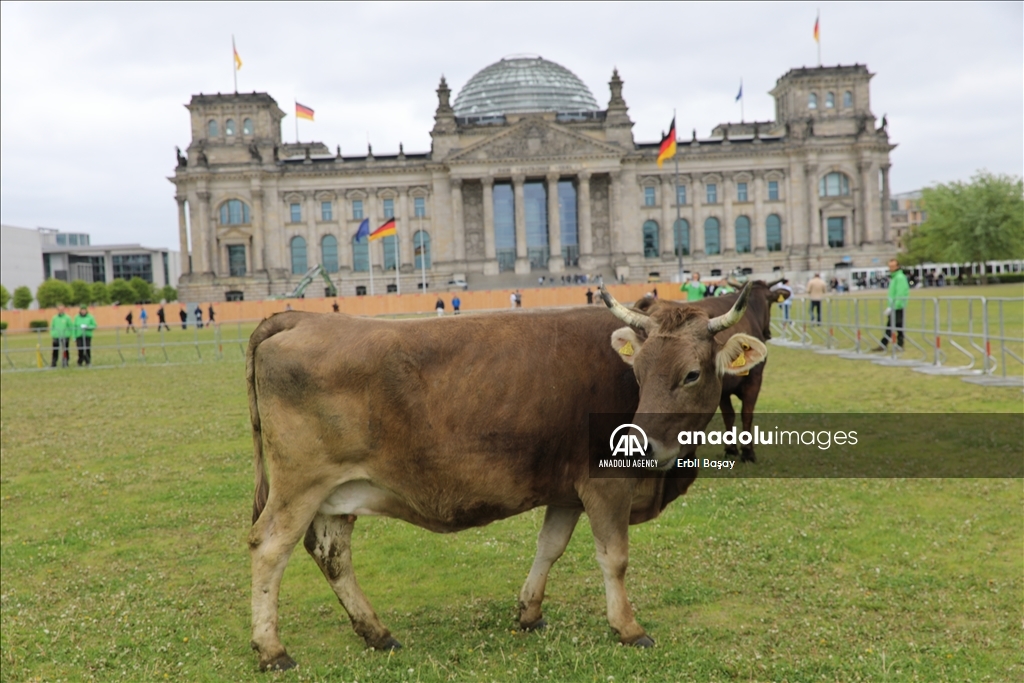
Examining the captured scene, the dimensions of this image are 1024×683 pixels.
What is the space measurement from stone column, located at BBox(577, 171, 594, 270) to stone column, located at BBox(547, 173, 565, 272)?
2.55m

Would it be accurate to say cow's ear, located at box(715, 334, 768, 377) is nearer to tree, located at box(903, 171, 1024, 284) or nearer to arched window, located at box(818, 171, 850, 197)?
tree, located at box(903, 171, 1024, 284)

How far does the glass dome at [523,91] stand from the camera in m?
109

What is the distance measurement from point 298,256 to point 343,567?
319 feet

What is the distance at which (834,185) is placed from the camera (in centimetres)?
9812

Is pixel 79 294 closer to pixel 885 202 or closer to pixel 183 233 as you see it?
pixel 183 233

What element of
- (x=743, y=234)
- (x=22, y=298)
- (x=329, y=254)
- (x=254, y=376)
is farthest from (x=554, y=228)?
(x=254, y=376)

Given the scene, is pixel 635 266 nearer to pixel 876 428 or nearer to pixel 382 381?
pixel 876 428

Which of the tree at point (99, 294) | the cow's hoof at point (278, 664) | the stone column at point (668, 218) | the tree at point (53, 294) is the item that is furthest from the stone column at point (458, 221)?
the cow's hoof at point (278, 664)

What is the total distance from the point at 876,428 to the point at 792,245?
291 ft

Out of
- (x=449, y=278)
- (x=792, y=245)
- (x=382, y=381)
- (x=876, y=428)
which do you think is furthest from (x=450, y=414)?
(x=792, y=245)

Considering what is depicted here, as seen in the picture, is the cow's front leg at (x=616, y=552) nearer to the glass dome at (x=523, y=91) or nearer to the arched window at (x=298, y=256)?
the arched window at (x=298, y=256)

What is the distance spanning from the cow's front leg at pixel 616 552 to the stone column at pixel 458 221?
9127 centimetres

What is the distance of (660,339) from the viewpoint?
5391 mm

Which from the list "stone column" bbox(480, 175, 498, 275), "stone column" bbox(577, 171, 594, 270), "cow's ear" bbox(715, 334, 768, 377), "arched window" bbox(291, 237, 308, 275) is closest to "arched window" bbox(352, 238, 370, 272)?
"arched window" bbox(291, 237, 308, 275)
